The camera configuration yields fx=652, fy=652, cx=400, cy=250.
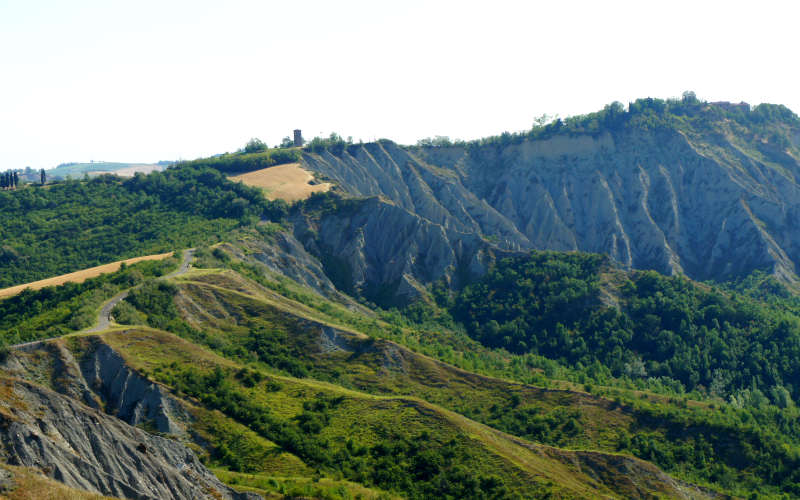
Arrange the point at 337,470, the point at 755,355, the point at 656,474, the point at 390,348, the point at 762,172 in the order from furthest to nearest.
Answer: the point at 762,172 < the point at 755,355 < the point at 390,348 < the point at 656,474 < the point at 337,470

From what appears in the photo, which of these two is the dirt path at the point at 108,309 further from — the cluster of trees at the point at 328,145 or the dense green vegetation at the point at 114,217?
the cluster of trees at the point at 328,145

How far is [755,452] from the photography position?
219 feet

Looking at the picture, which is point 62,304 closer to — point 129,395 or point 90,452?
point 129,395

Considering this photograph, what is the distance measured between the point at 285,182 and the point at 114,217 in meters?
35.6

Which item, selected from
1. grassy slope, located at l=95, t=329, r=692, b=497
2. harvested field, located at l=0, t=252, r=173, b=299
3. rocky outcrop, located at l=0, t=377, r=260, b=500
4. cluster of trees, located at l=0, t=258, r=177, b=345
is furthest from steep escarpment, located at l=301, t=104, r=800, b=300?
rocky outcrop, located at l=0, t=377, r=260, b=500

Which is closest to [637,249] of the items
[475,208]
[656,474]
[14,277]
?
[475,208]

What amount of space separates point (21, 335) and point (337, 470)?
34.7m

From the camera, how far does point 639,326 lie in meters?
107

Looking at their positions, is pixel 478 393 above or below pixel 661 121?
below

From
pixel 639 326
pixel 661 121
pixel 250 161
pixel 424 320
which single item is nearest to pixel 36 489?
pixel 424 320

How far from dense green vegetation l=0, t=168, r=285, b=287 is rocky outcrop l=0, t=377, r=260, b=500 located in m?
71.2

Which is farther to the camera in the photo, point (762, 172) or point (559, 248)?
point (762, 172)

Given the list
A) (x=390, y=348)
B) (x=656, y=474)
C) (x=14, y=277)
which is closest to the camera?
(x=656, y=474)

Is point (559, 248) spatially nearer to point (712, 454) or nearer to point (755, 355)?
point (755, 355)
